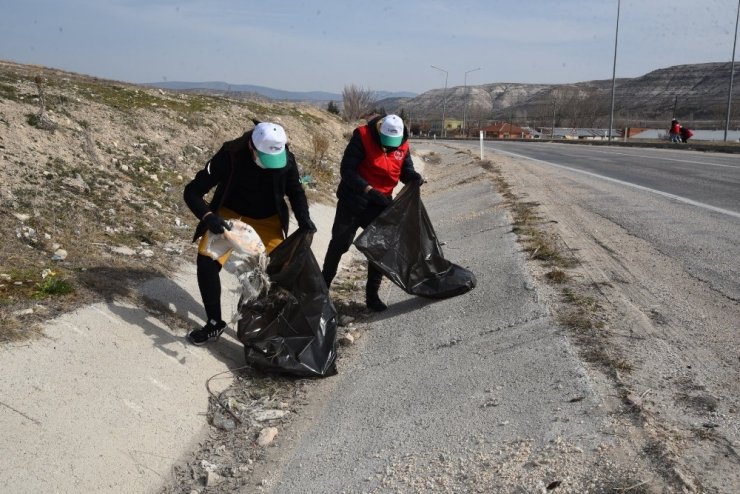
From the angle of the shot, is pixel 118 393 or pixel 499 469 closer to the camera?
pixel 499 469

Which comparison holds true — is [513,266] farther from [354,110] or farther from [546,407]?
[354,110]

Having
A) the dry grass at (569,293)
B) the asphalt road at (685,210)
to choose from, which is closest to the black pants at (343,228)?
the dry grass at (569,293)

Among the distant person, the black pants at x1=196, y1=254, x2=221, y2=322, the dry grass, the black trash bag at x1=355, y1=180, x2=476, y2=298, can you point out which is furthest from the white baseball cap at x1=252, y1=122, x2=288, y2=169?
the distant person

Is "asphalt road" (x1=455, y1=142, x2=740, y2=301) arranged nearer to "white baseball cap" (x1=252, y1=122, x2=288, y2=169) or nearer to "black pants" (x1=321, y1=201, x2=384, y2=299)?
"black pants" (x1=321, y1=201, x2=384, y2=299)

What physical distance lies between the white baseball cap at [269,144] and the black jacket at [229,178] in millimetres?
140

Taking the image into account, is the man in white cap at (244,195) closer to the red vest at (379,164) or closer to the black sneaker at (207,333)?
→ the black sneaker at (207,333)

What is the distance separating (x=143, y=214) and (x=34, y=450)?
15.0ft

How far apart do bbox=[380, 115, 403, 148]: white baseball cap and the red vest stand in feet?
0.38

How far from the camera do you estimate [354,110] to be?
176 ft

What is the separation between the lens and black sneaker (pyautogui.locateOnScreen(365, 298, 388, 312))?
6318 mm

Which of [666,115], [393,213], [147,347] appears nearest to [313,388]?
[147,347]

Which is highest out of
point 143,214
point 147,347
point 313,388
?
point 143,214

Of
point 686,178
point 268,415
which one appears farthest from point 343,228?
point 686,178

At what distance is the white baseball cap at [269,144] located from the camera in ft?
15.2
